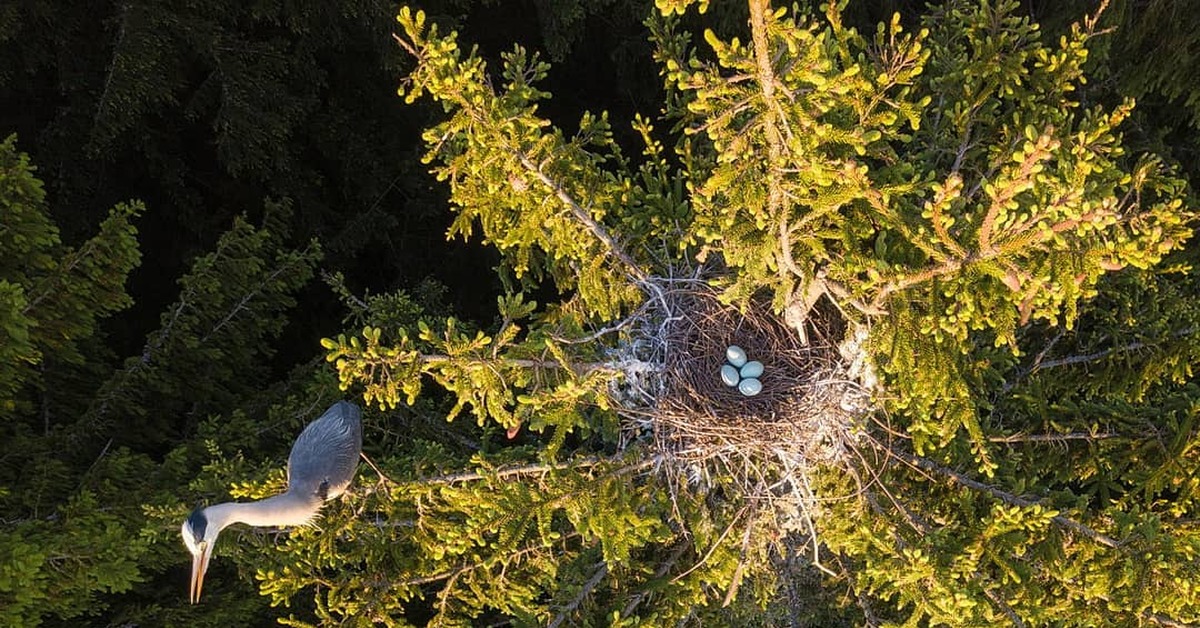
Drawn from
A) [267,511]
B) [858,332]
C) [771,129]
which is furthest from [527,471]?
[771,129]

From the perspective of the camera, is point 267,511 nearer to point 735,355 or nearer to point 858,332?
point 735,355

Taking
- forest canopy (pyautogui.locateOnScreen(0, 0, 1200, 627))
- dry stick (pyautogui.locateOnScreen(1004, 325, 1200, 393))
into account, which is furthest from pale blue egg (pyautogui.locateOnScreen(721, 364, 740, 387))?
dry stick (pyautogui.locateOnScreen(1004, 325, 1200, 393))

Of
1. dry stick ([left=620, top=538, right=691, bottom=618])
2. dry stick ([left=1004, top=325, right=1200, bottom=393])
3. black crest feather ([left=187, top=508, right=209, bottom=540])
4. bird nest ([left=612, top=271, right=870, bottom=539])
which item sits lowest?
dry stick ([left=620, top=538, right=691, bottom=618])

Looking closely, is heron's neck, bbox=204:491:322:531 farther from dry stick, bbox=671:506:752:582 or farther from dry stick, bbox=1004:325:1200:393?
dry stick, bbox=1004:325:1200:393

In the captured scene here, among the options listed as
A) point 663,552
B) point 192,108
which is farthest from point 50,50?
point 663,552

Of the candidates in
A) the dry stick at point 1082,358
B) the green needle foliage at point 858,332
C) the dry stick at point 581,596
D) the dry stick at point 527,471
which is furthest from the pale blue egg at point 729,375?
the dry stick at point 1082,358

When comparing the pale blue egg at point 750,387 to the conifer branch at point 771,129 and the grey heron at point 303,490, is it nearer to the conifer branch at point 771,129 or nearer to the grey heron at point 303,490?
the conifer branch at point 771,129
